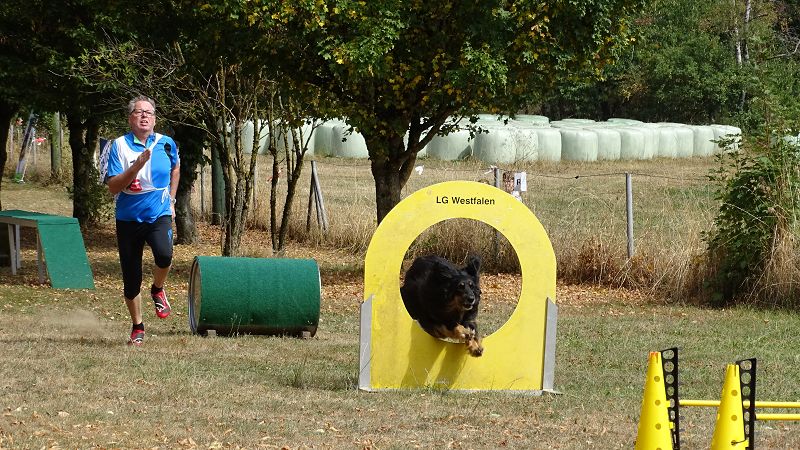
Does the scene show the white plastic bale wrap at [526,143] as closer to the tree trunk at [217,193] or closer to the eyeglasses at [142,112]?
the tree trunk at [217,193]

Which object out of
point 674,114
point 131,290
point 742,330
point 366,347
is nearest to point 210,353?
point 131,290

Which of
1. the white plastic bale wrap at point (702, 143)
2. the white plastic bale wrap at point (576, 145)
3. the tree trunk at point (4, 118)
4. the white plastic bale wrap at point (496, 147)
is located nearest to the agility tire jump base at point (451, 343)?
the tree trunk at point (4, 118)

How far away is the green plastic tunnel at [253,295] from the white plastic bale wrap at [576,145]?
3072 centimetres

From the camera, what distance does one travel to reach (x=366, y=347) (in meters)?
7.89

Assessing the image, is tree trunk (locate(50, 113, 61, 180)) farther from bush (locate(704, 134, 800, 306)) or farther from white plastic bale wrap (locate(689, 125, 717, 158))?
bush (locate(704, 134, 800, 306))

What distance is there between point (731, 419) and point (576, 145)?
1407 inches

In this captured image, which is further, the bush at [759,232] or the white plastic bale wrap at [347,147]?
the white plastic bale wrap at [347,147]

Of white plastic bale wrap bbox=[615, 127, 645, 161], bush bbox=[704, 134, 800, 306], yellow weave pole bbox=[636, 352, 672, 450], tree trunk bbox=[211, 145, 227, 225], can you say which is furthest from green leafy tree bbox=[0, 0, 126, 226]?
white plastic bale wrap bbox=[615, 127, 645, 161]

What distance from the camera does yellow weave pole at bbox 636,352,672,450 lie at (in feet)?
18.0

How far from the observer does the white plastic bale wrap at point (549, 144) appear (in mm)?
39781

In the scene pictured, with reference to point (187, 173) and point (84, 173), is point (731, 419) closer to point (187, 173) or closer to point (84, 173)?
point (187, 173)

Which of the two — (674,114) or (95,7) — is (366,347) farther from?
(674,114)

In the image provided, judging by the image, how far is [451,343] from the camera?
801 cm

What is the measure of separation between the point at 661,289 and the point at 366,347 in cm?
815
